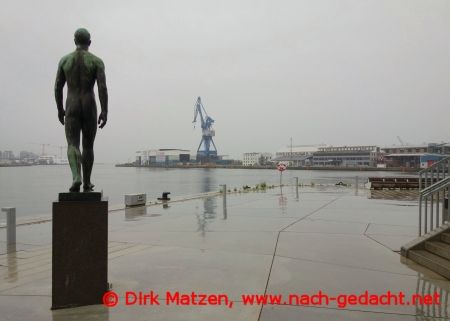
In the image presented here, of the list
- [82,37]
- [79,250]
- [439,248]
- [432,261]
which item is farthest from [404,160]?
[79,250]

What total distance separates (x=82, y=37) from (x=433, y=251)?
6.50 metres

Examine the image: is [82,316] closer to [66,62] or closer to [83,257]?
[83,257]

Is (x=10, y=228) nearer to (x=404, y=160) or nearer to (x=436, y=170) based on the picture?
(x=436, y=170)

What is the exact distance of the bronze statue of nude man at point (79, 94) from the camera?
4887 millimetres

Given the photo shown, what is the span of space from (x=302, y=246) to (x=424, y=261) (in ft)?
7.35

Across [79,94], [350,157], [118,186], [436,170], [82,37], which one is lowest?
[118,186]

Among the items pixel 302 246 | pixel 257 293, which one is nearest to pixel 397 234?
pixel 302 246

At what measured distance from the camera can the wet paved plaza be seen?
168 inches

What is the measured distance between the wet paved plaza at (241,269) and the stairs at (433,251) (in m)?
0.18

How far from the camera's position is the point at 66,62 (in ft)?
16.1

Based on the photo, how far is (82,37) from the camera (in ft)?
16.3

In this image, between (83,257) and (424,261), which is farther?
(424,261)

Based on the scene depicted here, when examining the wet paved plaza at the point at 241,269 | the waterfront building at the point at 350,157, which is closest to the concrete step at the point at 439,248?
the wet paved plaza at the point at 241,269

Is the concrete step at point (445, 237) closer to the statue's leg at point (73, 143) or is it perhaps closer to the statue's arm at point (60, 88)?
the statue's leg at point (73, 143)
